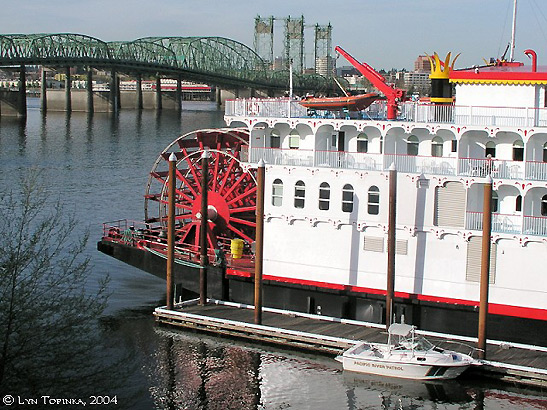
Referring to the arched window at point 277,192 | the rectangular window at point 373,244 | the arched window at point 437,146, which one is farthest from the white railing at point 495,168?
the arched window at point 277,192

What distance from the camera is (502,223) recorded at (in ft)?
90.3

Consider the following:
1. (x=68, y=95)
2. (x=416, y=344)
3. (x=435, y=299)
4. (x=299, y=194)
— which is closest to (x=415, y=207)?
(x=435, y=299)

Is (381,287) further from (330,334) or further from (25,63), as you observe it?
(25,63)

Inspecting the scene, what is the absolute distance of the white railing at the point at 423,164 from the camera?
28750mm

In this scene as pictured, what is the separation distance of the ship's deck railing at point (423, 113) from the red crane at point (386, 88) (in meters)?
0.35

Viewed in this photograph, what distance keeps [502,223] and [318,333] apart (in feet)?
20.8

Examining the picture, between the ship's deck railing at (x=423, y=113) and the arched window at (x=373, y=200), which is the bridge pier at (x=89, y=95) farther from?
the arched window at (x=373, y=200)

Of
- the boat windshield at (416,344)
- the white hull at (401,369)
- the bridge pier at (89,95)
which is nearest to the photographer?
the white hull at (401,369)

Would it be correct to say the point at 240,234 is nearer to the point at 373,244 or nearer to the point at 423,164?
the point at 373,244

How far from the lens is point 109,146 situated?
9606 centimetres

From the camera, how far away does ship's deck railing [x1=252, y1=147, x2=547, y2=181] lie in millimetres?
27766

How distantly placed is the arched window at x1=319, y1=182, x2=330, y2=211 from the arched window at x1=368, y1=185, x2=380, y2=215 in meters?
1.44

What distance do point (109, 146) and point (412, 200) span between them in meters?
70.9

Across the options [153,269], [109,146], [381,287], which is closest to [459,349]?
[381,287]
